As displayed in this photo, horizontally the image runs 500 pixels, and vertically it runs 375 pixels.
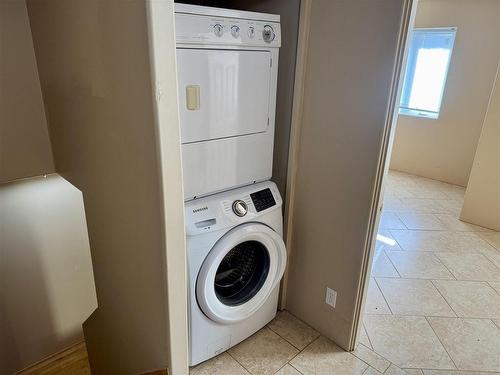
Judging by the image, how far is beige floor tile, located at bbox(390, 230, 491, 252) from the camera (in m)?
3.04

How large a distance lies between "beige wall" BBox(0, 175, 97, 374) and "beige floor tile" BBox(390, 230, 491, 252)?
256 centimetres

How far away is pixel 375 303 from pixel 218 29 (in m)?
1.97

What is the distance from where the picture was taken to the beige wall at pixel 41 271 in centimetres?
172

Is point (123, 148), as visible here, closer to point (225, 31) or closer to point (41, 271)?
point (225, 31)

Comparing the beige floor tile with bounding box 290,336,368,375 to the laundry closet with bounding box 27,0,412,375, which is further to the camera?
the beige floor tile with bounding box 290,336,368,375

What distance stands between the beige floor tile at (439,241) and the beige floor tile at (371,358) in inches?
52.1

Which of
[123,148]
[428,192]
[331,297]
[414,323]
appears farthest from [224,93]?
[428,192]

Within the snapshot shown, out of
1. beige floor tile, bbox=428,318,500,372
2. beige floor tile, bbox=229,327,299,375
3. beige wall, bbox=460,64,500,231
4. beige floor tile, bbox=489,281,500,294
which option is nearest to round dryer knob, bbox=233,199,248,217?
beige floor tile, bbox=229,327,299,375

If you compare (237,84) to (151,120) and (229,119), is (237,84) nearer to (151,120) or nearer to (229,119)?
(229,119)

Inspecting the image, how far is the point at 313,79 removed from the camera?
1.74 meters

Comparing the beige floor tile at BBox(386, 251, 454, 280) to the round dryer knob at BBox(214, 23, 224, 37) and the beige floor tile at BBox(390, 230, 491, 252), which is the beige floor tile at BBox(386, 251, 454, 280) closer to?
the beige floor tile at BBox(390, 230, 491, 252)

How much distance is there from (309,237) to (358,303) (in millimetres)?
430

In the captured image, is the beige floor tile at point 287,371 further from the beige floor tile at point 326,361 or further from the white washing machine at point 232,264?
the white washing machine at point 232,264

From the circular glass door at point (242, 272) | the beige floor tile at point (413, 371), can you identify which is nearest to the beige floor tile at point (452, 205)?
the beige floor tile at point (413, 371)
